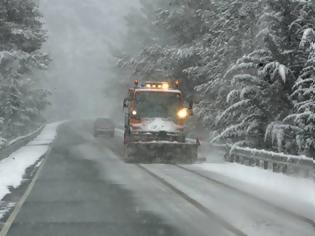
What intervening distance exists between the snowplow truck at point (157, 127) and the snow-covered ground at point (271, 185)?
64.3 inches

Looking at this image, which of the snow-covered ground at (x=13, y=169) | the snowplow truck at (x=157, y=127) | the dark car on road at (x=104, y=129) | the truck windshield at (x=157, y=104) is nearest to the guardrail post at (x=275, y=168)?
the snowplow truck at (x=157, y=127)

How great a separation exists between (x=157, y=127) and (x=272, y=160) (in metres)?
6.61

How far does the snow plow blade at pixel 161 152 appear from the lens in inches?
912

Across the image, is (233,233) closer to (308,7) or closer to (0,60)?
(308,7)

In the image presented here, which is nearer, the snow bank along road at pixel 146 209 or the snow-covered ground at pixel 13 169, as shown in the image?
the snow bank along road at pixel 146 209

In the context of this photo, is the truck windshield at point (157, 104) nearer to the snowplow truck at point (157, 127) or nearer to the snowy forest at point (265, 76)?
the snowplow truck at point (157, 127)

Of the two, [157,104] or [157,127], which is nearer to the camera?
[157,127]

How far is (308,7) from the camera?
20.5m

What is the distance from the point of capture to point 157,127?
2373 centimetres

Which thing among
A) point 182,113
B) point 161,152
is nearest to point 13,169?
point 161,152

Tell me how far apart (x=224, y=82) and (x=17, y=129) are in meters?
23.1

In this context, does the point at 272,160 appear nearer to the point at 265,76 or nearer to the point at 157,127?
the point at 265,76

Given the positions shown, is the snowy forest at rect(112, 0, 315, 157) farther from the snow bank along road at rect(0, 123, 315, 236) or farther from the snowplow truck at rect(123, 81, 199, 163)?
the snow bank along road at rect(0, 123, 315, 236)

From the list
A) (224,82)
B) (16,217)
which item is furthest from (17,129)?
(16,217)
